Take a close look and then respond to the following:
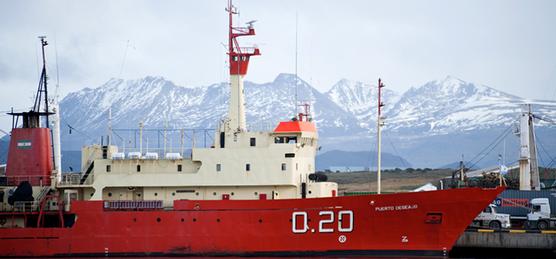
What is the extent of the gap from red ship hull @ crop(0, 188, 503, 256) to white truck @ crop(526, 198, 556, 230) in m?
6.78

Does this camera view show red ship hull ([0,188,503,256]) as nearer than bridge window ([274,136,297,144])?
Yes

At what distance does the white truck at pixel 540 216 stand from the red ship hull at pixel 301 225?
6.78m

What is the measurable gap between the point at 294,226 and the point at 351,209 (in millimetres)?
2107

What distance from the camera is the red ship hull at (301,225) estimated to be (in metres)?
29.2

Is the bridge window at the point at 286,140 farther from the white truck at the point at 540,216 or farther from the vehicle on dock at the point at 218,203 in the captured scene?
the white truck at the point at 540,216

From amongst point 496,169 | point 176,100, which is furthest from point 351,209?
point 176,100

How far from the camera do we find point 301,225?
29.5m

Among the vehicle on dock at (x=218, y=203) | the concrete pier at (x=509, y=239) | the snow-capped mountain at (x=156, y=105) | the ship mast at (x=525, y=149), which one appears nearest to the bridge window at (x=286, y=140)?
the vehicle on dock at (x=218, y=203)

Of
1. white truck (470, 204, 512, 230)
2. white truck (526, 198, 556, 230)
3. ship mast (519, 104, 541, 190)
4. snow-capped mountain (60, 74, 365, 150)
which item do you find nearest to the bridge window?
white truck (470, 204, 512, 230)

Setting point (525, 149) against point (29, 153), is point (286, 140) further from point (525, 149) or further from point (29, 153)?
point (525, 149)

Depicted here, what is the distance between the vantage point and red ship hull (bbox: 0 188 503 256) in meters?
29.2

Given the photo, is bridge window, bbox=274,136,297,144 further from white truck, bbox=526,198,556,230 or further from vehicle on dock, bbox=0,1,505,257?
white truck, bbox=526,198,556,230

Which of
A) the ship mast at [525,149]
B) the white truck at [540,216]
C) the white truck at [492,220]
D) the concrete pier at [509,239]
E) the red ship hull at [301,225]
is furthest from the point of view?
the ship mast at [525,149]

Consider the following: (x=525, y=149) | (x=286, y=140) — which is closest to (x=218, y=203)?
(x=286, y=140)
